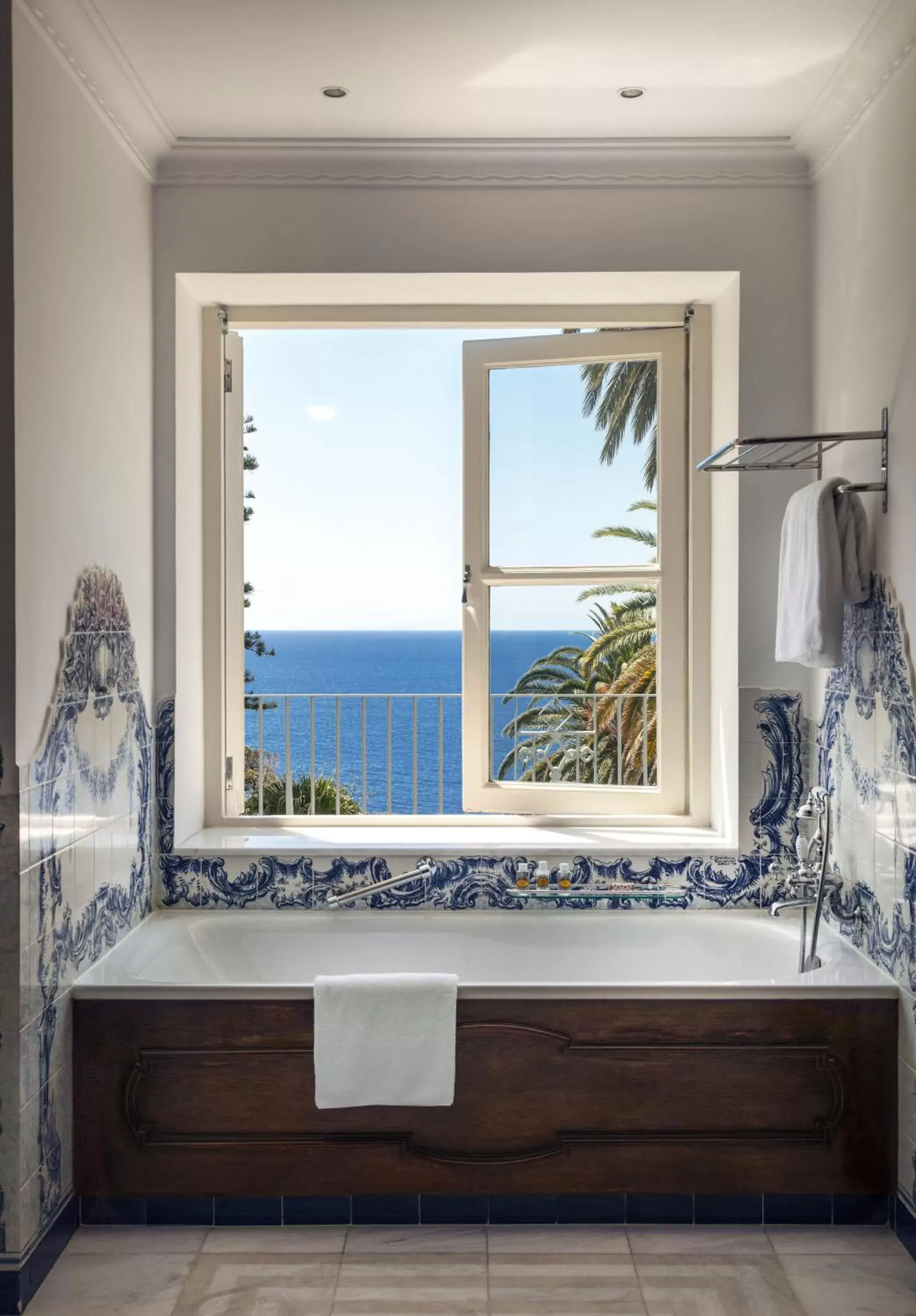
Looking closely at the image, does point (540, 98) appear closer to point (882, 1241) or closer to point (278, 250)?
A: point (278, 250)

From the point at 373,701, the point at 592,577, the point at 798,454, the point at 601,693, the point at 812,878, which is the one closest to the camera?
the point at 812,878

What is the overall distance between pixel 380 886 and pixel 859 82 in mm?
2373

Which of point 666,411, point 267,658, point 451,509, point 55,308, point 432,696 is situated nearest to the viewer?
point 55,308

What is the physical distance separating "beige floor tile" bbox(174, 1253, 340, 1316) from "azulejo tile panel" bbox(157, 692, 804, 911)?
95cm

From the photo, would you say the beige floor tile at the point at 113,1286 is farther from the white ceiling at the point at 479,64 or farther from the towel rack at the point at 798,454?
the white ceiling at the point at 479,64

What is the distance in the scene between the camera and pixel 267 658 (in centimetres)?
2138

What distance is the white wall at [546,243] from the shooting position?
292 centimetres

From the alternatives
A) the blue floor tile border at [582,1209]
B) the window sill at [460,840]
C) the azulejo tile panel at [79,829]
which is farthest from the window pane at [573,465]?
the blue floor tile border at [582,1209]

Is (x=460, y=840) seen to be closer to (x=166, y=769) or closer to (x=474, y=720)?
(x=474, y=720)

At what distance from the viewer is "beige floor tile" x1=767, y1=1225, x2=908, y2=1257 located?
2.28m

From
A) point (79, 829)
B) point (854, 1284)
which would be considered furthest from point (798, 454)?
point (79, 829)

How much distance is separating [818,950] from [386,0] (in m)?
2.41

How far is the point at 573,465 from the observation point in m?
3.29

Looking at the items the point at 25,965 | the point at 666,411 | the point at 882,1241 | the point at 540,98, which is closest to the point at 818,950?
the point at 882,1241
